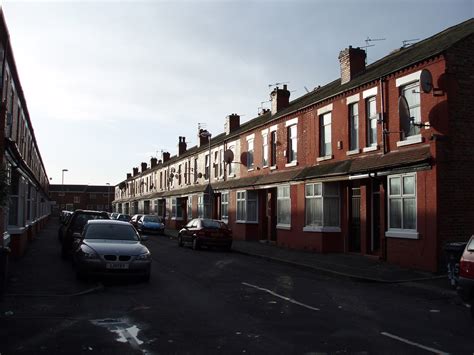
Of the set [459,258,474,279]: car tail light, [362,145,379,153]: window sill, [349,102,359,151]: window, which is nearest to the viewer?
[459,258,474,279]: car tail light

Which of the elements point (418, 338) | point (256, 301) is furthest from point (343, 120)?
point (418, 338)

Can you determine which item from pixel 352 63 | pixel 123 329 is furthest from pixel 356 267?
pixel 123 329

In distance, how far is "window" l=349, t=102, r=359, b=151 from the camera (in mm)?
20172

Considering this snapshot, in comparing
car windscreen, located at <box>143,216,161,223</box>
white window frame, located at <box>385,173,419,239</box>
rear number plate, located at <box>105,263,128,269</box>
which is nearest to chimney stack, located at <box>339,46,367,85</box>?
white window frame, located at <box>385,173,419,239</box>

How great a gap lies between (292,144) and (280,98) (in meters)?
5.16

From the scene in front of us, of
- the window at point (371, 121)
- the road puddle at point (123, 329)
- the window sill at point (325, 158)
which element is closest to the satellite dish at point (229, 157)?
the window sill at point (325, 158)

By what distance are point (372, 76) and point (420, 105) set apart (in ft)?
10.8

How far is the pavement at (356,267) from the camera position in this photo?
1391 cm

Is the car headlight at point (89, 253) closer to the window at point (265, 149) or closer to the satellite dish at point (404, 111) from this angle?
the satellite dish at point (404, 111)

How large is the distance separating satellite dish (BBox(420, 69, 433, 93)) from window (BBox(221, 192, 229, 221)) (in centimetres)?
1986

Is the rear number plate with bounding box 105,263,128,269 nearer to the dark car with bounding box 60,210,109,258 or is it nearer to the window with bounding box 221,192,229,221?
the dark car with bounding box 60,210,109,258

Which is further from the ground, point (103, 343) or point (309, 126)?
point (309, 126)

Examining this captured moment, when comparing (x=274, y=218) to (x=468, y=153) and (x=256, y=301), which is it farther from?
(x=256, y=301)

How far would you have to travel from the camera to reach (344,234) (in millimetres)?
21172
